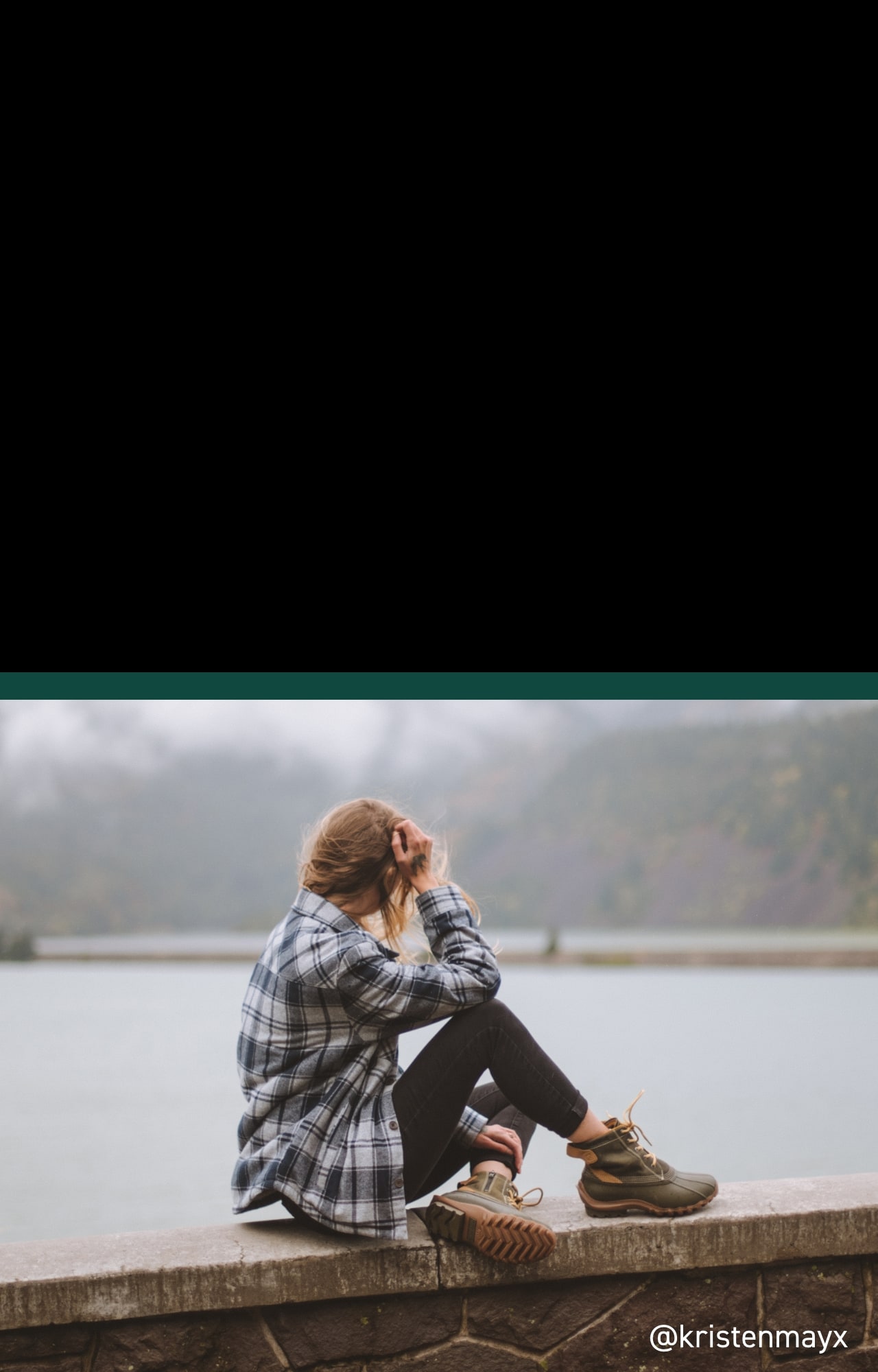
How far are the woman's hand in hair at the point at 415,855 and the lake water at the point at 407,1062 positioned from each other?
11.9 inches

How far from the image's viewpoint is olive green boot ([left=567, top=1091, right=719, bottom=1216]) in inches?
75.2

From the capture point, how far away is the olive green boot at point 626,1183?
1.91m

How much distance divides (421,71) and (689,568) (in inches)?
54.3

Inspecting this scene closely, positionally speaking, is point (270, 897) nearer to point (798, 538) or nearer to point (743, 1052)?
point (743, 1052)

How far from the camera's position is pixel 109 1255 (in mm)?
1767

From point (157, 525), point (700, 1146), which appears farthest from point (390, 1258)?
point (700, 1146)

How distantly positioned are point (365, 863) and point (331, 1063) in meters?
0.33

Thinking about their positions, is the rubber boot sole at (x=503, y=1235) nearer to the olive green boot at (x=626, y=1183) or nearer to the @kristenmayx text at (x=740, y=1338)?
the olive green boot at (x=626, y=1183)

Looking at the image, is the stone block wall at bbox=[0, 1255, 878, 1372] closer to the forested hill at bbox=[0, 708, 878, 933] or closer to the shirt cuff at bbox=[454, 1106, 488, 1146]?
the shirt cuff at bbox=[454, 1106, 488, 1146]

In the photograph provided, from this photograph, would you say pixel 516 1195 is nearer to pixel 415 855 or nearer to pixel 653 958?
pixel 415 855

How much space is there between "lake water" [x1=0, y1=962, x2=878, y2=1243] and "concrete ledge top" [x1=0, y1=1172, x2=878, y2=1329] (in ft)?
0.57

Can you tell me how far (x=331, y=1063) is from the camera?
5.89 feet

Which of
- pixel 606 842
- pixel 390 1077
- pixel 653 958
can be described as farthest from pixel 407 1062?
→ pixel 606 842

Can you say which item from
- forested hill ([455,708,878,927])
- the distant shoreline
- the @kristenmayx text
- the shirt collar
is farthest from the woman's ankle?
forested hill ([455,708,878,927])
